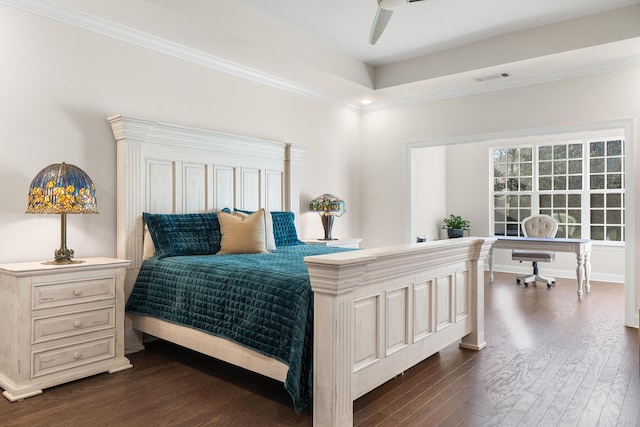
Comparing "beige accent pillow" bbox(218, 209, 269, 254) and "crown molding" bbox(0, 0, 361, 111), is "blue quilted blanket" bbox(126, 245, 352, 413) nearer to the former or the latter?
"beige accent pillow" bbox(218, 209, 269, 254)

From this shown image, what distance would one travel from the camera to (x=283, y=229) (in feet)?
14.2

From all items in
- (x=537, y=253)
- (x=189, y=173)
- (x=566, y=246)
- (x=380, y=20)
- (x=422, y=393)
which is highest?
(x=380, y=20)

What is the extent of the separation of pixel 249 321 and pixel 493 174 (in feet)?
21.5

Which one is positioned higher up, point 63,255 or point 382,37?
point 382,37

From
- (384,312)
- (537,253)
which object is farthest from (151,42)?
(537,253)

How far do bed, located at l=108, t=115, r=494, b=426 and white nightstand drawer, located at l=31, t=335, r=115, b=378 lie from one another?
0.33 metres

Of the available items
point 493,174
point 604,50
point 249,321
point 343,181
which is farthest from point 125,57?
point 493,174

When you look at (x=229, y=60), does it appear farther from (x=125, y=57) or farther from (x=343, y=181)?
(x=343, y=181)

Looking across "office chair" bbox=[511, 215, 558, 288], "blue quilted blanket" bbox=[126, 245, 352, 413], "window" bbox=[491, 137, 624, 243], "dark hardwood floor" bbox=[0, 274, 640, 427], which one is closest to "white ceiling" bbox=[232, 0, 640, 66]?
"blue quilted blanket" bbox=[126, 245, 352, 413]

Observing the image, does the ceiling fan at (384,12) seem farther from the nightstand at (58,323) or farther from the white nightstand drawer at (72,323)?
the white nightstand drawer at (72,323)

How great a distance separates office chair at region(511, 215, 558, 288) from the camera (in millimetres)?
6258

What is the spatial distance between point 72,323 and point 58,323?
0.08 m

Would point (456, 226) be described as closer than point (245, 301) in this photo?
No

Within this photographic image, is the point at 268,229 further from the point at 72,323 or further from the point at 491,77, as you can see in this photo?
the point at 491,77
